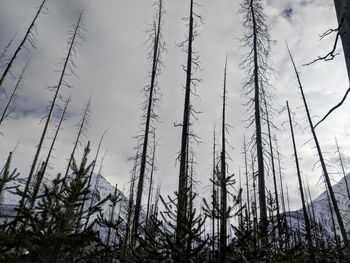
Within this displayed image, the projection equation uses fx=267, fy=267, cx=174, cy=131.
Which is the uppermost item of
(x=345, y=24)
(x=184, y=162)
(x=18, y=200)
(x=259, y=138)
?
(x=18, y=200)

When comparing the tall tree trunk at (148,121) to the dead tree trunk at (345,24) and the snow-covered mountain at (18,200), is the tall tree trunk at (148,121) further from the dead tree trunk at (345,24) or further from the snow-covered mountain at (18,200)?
the dead tree trunk at (345,24)

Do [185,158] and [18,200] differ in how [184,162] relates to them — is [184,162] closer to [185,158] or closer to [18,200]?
[185,158]

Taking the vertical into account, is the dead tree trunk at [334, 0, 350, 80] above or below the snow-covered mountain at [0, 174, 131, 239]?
below

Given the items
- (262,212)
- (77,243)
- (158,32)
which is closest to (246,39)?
(158,32)

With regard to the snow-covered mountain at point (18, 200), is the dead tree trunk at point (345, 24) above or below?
below

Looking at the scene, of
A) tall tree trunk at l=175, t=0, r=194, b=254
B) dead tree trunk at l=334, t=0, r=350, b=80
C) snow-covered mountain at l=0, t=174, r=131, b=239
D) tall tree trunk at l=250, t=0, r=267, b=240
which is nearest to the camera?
dead tree trunk at l=334, t=0, r=350, b=80

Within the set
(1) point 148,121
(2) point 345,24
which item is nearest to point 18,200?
(1) point 148,121

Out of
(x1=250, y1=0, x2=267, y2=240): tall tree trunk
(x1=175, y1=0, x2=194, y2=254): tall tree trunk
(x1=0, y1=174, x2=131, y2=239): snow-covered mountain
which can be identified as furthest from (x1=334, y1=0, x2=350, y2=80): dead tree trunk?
(x1=250, y1=0, x2=267, y2=240): tall tree trunk

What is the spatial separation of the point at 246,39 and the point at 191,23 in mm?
3428

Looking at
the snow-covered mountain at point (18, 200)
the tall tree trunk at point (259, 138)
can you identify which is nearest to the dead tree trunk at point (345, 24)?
the snow-covered mountain at point (18, 200)

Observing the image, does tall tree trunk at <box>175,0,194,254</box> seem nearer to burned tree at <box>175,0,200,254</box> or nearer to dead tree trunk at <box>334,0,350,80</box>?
burned tree at <box>175,0,200,254</box>

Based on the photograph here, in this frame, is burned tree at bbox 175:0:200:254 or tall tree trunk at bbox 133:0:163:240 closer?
burned tree at bbox 175:0:200:254

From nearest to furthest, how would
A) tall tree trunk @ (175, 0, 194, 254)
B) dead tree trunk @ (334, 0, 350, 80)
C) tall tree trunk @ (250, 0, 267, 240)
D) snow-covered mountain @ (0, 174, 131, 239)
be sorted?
dead tree trunk @ (334, 0, 350, 80)
tall tree trunk @ (175, 0, 194, 254)
tall tree trunk @ (250, 0, 267, 240)
snow-covered mountain @ (0, 174, 131, 239)

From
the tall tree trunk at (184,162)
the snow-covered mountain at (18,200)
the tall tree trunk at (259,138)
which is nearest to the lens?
the tall tree trunk at (184,162)
